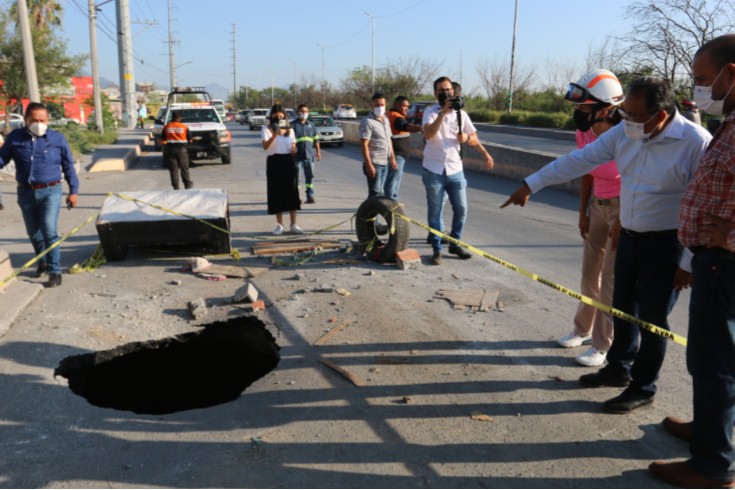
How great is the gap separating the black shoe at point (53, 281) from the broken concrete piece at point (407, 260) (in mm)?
3858

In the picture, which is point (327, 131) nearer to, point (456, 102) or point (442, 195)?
point (442, 195)

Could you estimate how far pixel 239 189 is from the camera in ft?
46.0

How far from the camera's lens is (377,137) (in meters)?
8.85

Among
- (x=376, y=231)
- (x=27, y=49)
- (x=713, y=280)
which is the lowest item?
(x=376, y=231)

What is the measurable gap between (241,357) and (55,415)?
1806mm

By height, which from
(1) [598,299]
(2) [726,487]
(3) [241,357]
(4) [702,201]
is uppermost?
(4) [702,201]

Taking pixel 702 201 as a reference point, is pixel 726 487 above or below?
below

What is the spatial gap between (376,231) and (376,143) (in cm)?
181

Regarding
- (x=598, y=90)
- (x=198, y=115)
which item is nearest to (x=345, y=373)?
(x=598, y=90)

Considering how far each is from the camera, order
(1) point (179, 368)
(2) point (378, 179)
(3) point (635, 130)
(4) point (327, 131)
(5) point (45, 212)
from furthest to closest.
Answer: (4) point (327, 131) → (2) point (378, 179) → (5) point (45, 212) → (1) point (179, 368) → (3) point (635, 130)

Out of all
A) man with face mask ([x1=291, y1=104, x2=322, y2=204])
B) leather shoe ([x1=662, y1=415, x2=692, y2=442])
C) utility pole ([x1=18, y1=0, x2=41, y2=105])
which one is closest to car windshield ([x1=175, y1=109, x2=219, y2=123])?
utility pole ([x1=18, y1=0, x2=41, y2=105])

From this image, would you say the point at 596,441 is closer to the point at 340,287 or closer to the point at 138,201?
the point at 340,287

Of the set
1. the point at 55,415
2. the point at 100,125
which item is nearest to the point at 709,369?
the point at 55,415

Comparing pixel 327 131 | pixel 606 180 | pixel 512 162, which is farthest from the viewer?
pixel 327 131
